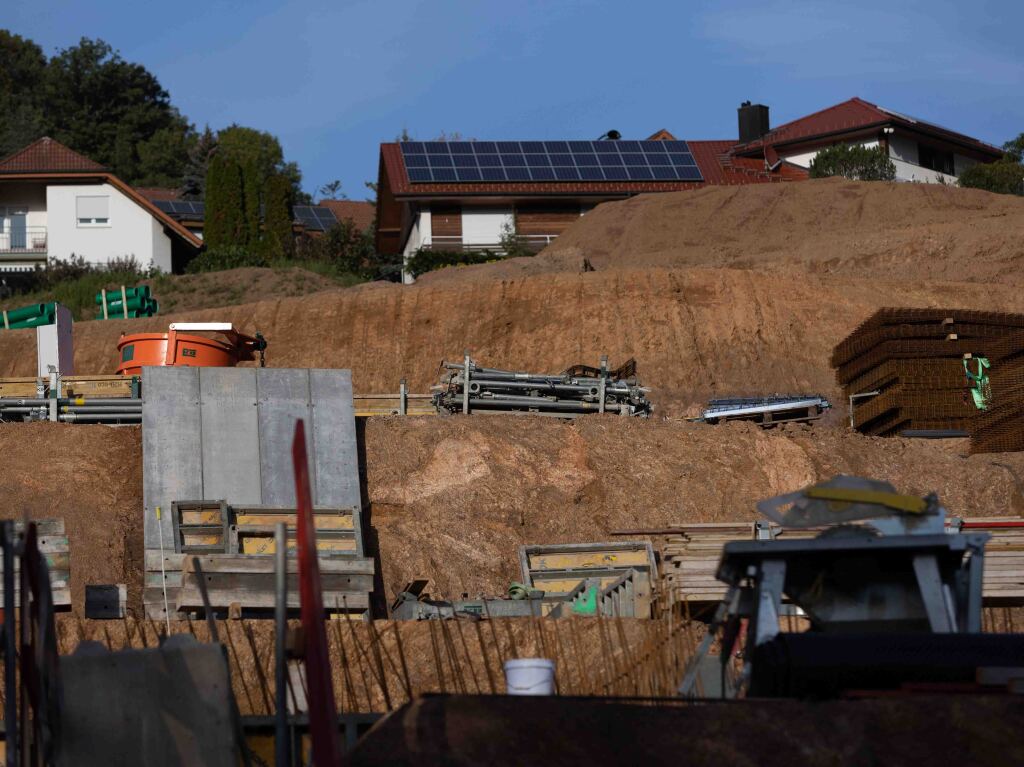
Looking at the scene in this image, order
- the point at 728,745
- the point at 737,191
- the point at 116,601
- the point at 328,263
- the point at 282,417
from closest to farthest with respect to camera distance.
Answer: the point at 728,745, the point at 116,601, the point at 282,417, the point at 737,191, the point at 328,263

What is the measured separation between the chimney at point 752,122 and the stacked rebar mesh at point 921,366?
34145mm

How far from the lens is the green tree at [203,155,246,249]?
2320 inches

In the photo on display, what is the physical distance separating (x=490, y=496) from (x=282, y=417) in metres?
3.16

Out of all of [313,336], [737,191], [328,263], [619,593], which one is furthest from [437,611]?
[328,263]

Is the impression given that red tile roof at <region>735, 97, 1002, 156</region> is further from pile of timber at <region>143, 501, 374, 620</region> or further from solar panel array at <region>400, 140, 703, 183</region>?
pile of timber at <region>143, 501, 374, 620</region>

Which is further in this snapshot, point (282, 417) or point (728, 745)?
Result: point (282, 417)

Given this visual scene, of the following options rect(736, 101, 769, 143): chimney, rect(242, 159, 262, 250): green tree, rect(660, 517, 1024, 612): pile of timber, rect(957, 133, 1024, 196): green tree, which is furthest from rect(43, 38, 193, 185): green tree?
rect(660, 517, 1024, 612): pile of timber

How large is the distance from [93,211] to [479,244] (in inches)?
526

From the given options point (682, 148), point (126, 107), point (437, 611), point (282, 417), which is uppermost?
point (126, 107)

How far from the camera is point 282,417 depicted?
20719 millimetres

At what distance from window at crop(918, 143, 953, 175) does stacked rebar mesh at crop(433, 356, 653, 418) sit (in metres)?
38.1

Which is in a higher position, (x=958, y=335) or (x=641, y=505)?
(x=958, y=335)

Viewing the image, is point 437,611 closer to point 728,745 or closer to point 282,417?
point 282,417

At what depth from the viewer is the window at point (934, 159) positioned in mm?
59375
